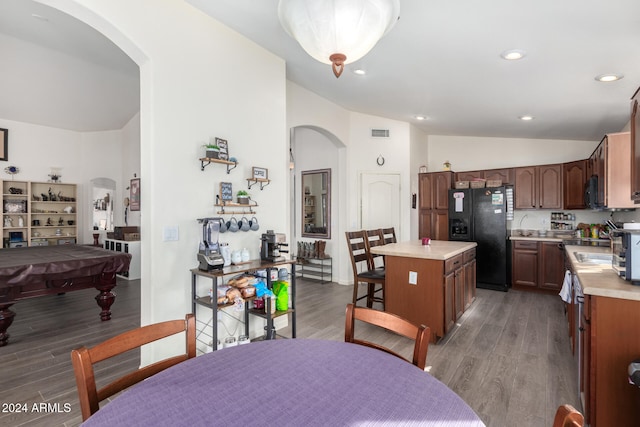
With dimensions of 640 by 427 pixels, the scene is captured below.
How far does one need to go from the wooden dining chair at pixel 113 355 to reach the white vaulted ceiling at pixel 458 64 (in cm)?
248

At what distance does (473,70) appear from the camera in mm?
3225

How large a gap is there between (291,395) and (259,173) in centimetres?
259

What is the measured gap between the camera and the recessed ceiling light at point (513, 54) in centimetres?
274

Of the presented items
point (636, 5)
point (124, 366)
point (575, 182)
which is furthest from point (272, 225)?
point (575, 182)

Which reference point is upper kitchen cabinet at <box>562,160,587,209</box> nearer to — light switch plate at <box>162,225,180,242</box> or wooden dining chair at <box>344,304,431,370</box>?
wooden dining chair at <box>344,304,431,370</box>

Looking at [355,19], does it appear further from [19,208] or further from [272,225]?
[19,208]

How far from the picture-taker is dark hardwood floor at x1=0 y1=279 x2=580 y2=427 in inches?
87.3

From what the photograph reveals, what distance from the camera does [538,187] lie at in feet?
17.6

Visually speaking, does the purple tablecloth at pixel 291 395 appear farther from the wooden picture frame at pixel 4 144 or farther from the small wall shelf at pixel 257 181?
the wooden picture frame at pixel 4 144

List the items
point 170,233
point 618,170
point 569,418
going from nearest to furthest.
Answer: point 569,418 → point 170,233 → point 618,170

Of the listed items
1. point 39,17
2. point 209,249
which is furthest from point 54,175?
point 209,249

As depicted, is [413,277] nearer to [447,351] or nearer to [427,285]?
[427,285]

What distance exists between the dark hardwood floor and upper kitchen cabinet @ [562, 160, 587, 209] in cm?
147

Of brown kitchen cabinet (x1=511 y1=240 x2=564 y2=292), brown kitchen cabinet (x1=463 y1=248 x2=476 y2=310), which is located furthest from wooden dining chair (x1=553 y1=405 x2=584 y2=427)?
brown kitchen cabinet (x1=511 y1=240 x2=564 y2=292)
